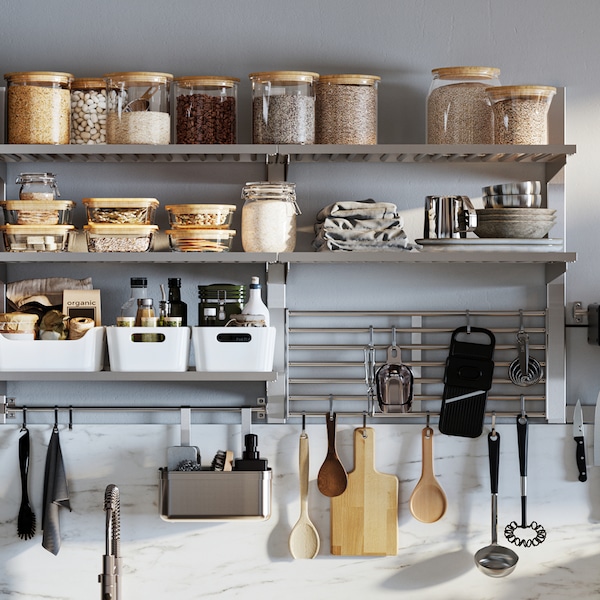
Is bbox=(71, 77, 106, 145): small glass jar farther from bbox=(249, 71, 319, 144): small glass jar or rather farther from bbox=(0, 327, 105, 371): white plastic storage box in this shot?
bbox=(0, 327, 105, 371): white plastic storage box

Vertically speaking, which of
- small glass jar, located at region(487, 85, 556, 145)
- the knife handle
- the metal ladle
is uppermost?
small glass jar, located at region(487, 85, 556, 145)

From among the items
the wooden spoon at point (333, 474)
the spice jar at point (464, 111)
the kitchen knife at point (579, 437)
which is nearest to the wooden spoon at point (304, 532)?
the wooden spoon at point (333, 474)

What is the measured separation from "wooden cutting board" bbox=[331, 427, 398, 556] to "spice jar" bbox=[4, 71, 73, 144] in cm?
103

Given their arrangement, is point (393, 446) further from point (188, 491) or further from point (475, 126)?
point (475, 126)

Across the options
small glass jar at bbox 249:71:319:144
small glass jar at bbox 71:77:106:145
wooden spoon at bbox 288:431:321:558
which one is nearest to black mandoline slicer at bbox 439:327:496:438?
wooden spoon at bbox 288:431:321:558

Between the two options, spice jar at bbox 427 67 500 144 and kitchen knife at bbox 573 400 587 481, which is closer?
spice jar at bbox 427 67 500 144

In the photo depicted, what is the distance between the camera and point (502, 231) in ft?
6.56

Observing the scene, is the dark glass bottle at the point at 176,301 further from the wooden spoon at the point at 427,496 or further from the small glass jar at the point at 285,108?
the wooden spoon at the point at 427,496

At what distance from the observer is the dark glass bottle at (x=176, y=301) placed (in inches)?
82.4

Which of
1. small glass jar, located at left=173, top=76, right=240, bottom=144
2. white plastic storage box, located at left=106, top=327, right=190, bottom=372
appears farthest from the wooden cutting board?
small glass jar, located at left=173, top=76, right=240, bottom=144

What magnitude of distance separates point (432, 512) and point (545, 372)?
0.45 m

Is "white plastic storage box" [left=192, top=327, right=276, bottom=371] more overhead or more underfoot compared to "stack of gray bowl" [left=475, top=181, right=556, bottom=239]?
more underfoot

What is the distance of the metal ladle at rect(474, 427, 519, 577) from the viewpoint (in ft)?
6.98

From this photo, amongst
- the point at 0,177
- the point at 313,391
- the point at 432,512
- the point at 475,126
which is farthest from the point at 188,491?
the point at 475,126
